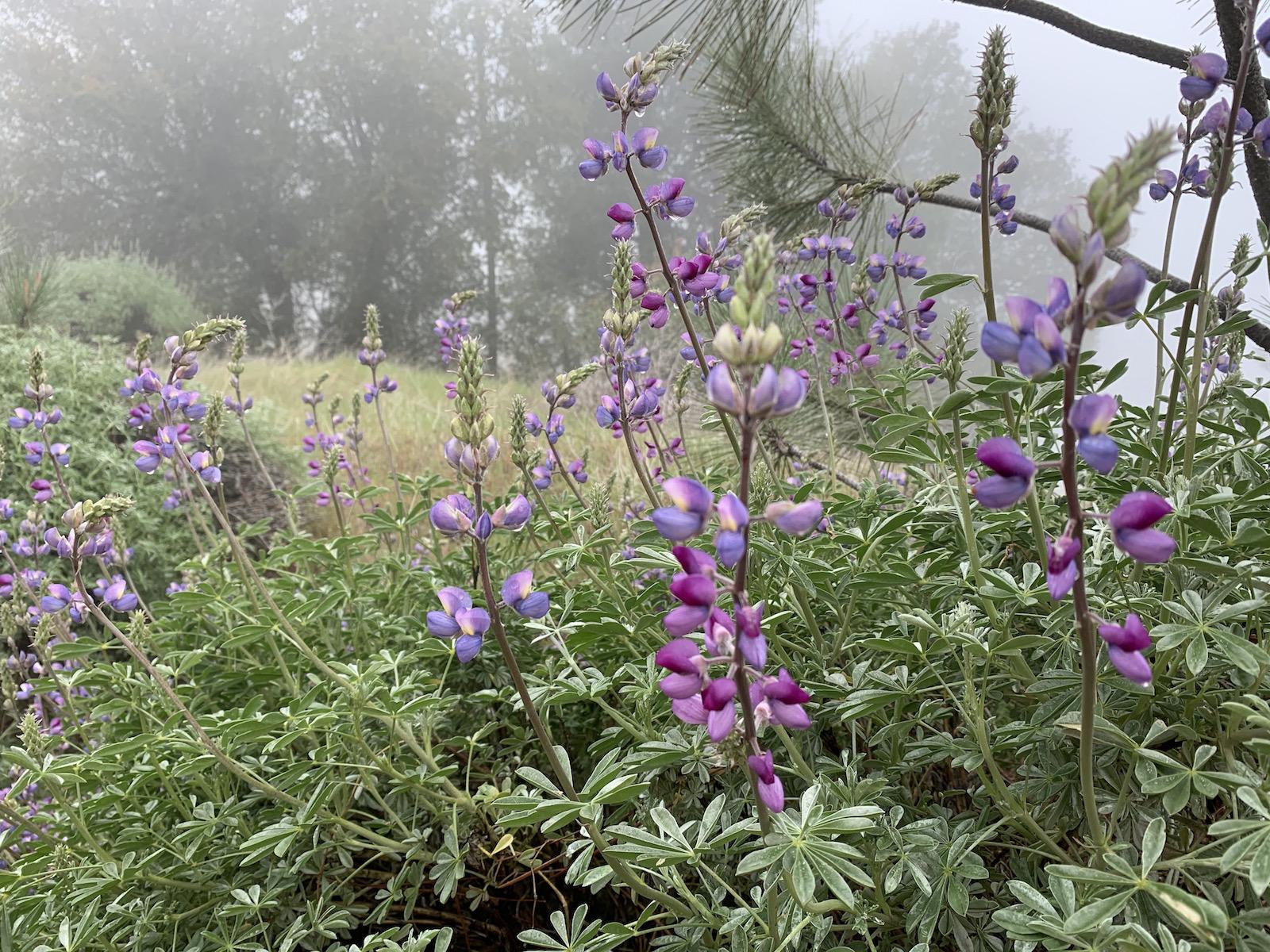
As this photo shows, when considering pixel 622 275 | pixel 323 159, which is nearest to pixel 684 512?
pixel 622 275

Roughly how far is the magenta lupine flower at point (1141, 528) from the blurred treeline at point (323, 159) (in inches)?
880

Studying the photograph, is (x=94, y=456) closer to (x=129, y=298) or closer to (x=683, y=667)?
(x=683, y=667)

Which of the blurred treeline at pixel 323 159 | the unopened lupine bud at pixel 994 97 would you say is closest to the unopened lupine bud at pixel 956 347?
the unopened lupine bud at pixel 994 97

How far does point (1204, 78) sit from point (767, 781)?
1216 mm

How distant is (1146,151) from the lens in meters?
0.50

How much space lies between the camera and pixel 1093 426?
0.56 meters

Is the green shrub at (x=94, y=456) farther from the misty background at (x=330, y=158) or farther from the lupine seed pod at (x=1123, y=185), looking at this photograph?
the misty background at (x=330, y=158)

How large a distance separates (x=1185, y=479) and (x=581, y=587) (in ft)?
3.51

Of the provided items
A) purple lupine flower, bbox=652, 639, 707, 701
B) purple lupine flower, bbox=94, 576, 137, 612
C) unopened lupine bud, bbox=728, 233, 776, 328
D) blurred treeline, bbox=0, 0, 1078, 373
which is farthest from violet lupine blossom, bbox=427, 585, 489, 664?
blurred treeline, bbox=0, 0, 1078, 373

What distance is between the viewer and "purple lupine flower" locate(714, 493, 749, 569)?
0.57m

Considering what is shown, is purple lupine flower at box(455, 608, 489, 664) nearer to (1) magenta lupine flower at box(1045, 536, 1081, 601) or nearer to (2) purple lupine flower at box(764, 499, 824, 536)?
(2) purple lupine flower at box(764, 499, 824, 536)

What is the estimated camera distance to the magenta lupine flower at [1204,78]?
1088 mm

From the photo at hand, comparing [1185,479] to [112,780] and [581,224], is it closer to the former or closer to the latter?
[112,780]

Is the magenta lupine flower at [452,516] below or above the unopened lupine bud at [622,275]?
below
